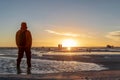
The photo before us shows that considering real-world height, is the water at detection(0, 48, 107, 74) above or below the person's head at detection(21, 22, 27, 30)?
below

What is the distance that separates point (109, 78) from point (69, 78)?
1815mm

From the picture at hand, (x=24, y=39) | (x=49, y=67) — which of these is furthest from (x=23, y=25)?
(x=49, y=67)

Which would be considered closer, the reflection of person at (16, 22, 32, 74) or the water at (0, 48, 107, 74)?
the reflection of person at (16, 22, 32, 74)

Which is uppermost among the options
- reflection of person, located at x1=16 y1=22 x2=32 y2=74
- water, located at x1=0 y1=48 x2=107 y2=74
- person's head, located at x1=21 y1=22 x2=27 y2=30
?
person's head, located at x1=21 y1=22 x2=27 y2=30

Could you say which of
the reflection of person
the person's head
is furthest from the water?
the person's head

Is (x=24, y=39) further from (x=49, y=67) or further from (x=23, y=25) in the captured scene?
(x=49, y=67)

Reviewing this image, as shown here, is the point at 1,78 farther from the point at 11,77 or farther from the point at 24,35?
the point at 24,35

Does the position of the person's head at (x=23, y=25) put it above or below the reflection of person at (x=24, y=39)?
above

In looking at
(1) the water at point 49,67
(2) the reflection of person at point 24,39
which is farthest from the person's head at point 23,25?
(1) the water at point 49,67

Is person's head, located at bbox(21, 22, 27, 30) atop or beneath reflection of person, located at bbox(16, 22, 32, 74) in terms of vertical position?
atop

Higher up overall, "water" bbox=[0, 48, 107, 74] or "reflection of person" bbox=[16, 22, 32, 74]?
"reflection of person" bbox=[16, 22, 32, 74]

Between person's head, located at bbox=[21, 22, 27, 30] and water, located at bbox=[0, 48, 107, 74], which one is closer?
person's head, located at bbox=[21, 22, 27, 30]

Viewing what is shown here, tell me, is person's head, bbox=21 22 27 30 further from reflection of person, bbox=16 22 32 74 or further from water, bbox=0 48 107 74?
water, bbox=0 48 107 74

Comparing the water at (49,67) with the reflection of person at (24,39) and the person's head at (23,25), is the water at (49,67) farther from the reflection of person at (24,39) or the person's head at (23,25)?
the person's head at (23,25)
